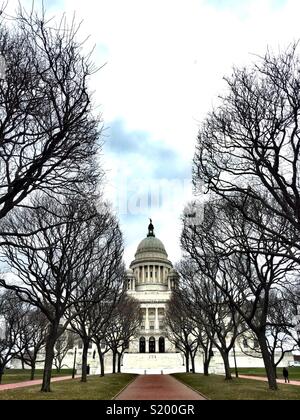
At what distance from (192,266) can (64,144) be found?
25.9 meters

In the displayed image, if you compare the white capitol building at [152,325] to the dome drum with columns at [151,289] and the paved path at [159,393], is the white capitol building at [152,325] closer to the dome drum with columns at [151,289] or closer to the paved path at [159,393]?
the dome drum with columns at [151,289]

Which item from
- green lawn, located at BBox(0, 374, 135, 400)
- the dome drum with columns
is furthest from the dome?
green lawn, located at BBox(0, 374, 135, 400)

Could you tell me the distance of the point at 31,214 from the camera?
977 inches

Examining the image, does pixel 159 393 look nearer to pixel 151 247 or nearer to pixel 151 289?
pixel 151 289

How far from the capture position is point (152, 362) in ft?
281

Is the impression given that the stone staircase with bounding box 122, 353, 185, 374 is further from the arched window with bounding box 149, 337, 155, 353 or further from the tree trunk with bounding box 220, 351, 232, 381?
the tree trunk with bounding box 220, 351, 232, 381

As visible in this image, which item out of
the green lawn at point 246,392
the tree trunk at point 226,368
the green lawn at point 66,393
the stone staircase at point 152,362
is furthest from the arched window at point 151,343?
the green lawn at point 66,393

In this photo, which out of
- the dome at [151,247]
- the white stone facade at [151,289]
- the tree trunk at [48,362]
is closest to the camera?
the tree trunk at [48,362]

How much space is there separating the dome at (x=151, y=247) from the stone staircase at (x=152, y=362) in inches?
2061

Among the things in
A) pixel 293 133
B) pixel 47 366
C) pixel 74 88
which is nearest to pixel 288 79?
pixel 293 133

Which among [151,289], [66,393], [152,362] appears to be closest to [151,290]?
[151,289]

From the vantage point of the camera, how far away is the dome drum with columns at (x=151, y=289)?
119m

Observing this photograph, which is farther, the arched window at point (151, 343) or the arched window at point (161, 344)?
the arched window at point (151, 343)

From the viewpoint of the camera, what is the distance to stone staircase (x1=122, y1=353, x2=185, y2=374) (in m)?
80.2
